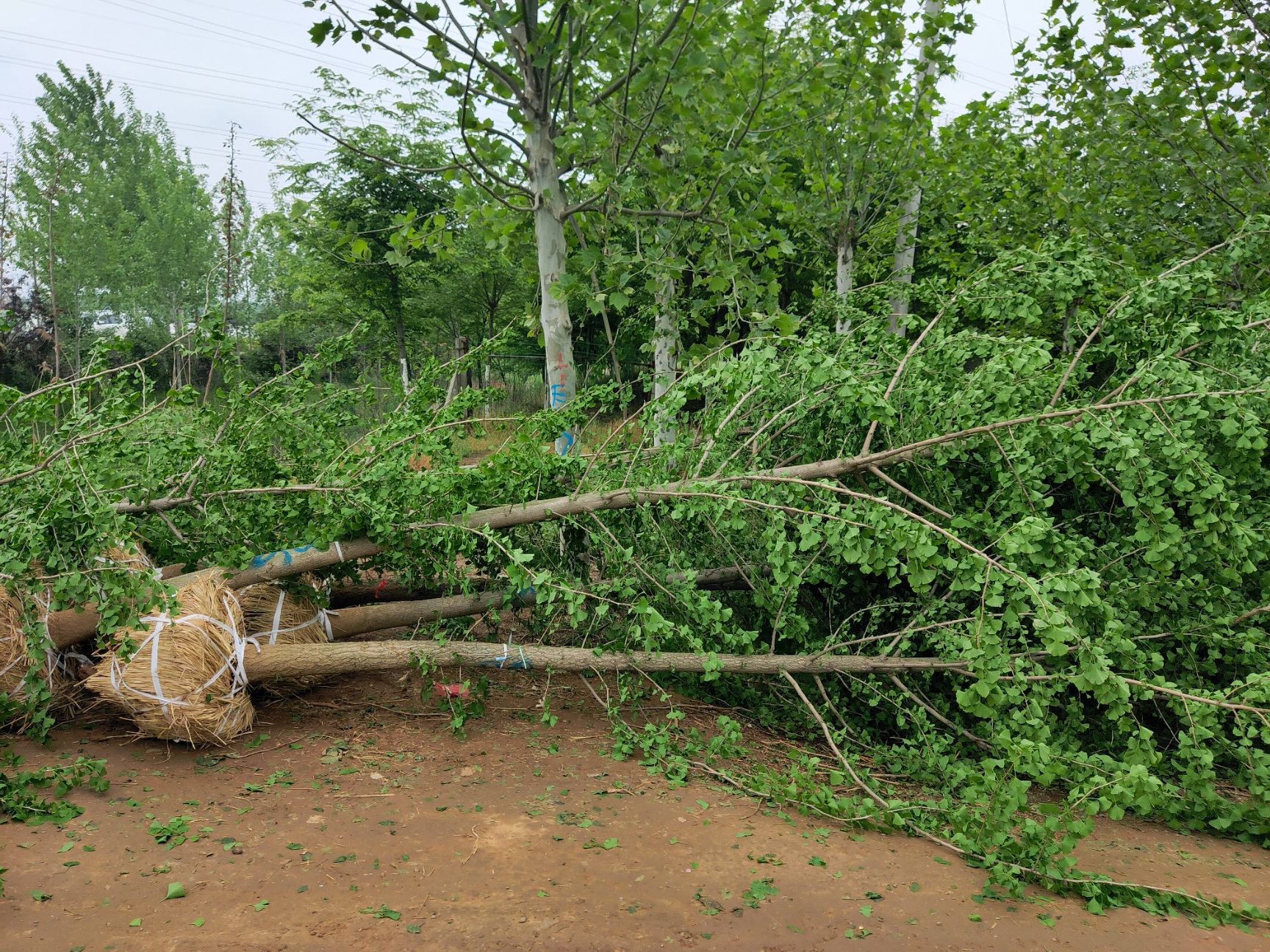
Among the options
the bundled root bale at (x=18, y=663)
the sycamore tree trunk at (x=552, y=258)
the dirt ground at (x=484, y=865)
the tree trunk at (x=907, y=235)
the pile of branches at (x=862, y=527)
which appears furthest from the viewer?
the tree trunk at (x=907, y=235)

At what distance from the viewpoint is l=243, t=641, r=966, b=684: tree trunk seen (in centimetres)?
400

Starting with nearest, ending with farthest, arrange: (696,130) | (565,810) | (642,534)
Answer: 1. (565,810)
2. (642,534)
3. (696,130)

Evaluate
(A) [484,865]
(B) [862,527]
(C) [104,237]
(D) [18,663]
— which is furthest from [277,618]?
(C) [104,237]

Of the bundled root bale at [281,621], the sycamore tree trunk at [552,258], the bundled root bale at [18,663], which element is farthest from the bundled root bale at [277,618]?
the sycamore tree trunk at [552,258]

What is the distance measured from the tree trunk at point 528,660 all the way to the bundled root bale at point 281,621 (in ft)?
0.50

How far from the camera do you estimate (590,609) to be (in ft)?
15.0

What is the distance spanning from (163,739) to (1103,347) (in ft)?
15.0

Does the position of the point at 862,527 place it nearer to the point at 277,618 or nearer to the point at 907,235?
the point at 277,618

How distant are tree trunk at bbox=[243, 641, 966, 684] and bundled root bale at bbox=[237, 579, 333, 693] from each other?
152 millimetres

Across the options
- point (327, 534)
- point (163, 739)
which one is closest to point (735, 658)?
point (327, 534)

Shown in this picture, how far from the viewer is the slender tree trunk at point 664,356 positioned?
4.49 meters

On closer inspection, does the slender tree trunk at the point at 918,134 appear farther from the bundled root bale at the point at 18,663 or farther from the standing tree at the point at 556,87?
the bundled root bale at the point at 18,663

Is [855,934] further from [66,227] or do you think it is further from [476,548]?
[66,227]

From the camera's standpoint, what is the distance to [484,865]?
2941 mm
